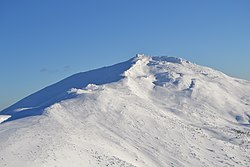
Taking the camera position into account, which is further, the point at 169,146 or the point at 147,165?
the point at 169,146

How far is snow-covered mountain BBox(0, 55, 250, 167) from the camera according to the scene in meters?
48.6

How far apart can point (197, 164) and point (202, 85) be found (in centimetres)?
5154

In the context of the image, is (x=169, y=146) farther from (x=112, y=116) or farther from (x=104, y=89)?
(x=104, y=89)

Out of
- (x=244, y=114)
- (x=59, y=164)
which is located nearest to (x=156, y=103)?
(x=244, y=114)

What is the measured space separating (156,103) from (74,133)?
34.1 meters

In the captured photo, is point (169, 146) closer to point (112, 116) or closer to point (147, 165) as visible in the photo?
point (147, 165)

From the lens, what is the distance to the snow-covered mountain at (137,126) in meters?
48.6

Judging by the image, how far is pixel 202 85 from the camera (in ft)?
335

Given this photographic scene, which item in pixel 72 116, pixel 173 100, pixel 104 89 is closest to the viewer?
pixel 72 116

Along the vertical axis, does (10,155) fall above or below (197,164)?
above

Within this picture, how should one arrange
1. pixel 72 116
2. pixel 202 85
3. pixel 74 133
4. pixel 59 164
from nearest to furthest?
pixel 59 164 < pixel 74 133 < pixel 72 116 < pixel 202 85

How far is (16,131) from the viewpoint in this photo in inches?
2223

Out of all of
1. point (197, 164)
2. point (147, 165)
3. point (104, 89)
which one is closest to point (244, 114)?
point (104, 89)

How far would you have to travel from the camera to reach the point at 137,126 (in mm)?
64188
